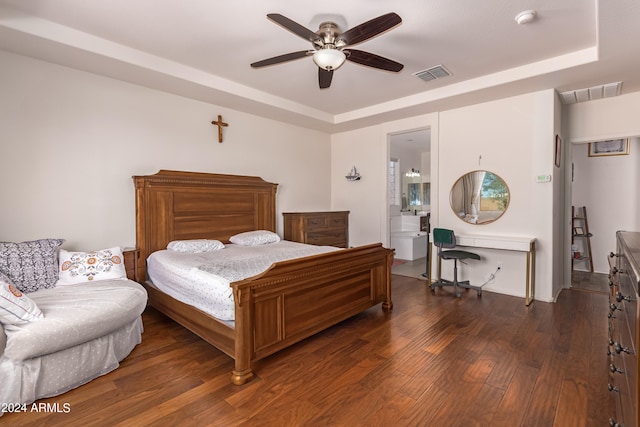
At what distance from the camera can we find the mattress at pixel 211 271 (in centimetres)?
233

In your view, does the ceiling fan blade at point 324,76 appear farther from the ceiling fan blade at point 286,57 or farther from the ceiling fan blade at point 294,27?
the ceiling fan blade at point 294,27

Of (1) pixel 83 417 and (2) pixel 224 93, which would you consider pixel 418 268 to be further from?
(1) pixel 83 417

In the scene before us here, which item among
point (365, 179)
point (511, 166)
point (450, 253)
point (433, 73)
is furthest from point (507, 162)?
point (365, 179)

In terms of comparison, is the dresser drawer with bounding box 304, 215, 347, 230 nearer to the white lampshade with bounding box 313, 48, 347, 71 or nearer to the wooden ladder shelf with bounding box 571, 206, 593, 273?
the white lampshade with bounding box 313, 48, 347, 71

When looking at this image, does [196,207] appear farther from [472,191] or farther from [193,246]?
[472,191]

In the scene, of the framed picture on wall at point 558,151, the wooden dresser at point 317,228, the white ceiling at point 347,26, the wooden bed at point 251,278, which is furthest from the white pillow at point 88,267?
the framed picture on wall at point 558,151

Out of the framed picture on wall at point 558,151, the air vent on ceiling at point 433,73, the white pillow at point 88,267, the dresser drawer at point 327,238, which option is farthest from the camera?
the dresser drawer at point 327,238

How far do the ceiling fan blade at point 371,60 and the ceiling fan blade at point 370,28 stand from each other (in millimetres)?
155

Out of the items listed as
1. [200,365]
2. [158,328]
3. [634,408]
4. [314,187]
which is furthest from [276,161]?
[634,408]

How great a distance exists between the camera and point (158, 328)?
3.03 metres

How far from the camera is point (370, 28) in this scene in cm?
214

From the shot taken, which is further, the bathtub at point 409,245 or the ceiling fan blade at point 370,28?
the bathtub at point 409,245

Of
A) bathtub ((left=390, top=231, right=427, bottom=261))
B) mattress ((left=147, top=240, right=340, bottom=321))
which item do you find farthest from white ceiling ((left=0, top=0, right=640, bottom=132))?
bathtub ((left=390, top=231, right=427, bottom=261))

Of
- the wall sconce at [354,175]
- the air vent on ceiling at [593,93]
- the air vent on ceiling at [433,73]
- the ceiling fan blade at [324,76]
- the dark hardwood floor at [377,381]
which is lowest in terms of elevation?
the dark hardwood floor at [377,381]
